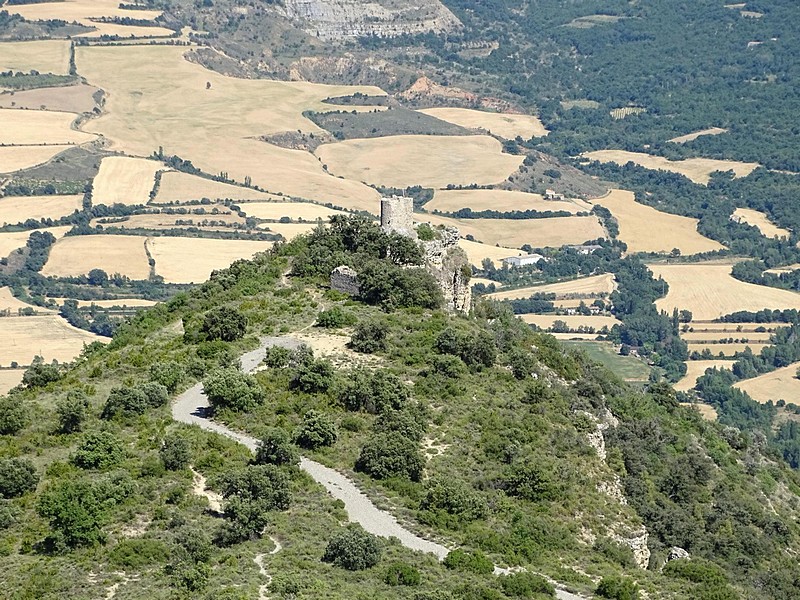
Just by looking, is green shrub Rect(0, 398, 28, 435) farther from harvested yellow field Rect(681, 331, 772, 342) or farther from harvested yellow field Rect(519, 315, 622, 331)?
harvested yellow field Rect(681, 331, 772, 342)

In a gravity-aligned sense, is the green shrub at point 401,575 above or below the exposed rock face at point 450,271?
below

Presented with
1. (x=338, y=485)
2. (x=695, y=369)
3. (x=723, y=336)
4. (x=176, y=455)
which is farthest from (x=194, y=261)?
(x=338, y=485)

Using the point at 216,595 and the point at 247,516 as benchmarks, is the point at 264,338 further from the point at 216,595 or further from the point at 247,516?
the point at 216,595

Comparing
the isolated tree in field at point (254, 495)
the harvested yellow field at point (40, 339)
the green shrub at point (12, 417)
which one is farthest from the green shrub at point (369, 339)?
the harvested yellow field at point (40, 339)

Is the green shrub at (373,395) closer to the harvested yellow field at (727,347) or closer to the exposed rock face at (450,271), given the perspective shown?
the exposed rock face at (450,271)

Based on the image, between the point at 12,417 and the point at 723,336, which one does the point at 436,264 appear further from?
the point at 723,336

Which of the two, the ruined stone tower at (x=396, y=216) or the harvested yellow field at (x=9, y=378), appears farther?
the harvested yellow field at (x=9, y=378)
